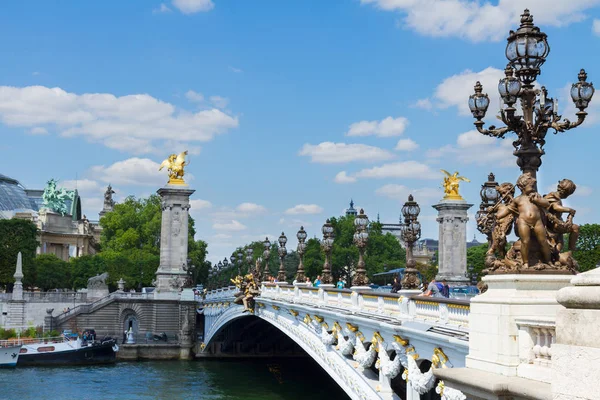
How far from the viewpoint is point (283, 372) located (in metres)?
51.7

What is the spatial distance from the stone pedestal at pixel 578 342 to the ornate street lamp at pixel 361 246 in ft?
55.2

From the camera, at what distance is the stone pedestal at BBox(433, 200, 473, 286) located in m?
58.7

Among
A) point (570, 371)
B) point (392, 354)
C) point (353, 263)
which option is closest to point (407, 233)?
point (392, 354)

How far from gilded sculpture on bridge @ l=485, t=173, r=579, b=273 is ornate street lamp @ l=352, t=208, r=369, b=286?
13.2 m

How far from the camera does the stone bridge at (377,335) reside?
14.3 metres

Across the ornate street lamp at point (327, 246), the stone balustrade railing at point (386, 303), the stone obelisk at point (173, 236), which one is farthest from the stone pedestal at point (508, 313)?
the stone obelisk at point (173, 236)

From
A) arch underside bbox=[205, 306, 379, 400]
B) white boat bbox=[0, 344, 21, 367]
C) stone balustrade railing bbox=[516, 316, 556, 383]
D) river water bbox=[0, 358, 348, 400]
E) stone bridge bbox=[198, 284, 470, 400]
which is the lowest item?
river water bbox=[0, 358, 348, 400]

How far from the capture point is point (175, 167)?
7125cm

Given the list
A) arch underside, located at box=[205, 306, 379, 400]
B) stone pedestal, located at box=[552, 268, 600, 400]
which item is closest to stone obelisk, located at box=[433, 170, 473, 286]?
arch underside, located at box=[205, 306, 379, 400]

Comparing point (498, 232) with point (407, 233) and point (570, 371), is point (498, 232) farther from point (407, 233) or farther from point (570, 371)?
point (407, 233)

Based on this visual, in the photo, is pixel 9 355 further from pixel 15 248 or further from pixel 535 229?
pixel 535 229

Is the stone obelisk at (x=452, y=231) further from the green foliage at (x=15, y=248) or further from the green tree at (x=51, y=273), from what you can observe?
the green tree at (x=51, y=273)

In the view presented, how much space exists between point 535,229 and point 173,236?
60.7 metres

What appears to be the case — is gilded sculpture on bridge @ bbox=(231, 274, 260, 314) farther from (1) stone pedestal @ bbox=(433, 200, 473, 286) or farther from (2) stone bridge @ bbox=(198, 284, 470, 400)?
(1) stone pedestal @ bbox=(433, 200, 473, 286)
